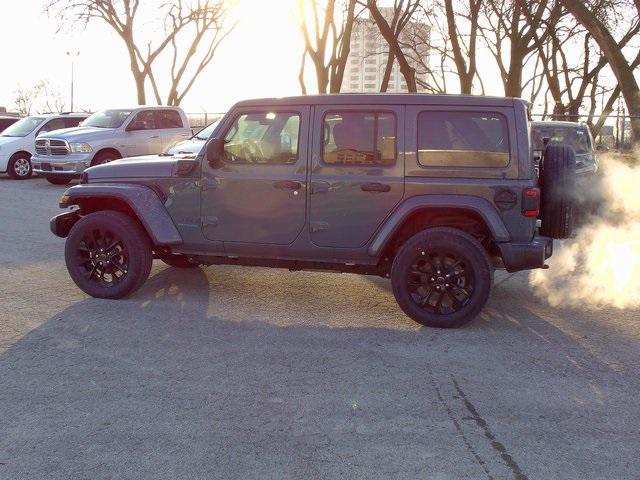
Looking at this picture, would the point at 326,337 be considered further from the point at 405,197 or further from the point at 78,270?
the point at 78,270

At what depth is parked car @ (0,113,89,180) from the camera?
18.7 meters

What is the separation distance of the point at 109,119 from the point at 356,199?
12.8 meters

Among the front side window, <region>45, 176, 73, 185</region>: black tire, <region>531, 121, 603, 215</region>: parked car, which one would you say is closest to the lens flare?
<region>531, 121, 603, 215</region>: parked car

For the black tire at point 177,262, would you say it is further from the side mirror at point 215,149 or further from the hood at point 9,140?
the hood at point 9,140

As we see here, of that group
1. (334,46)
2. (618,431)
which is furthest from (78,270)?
(334,46)

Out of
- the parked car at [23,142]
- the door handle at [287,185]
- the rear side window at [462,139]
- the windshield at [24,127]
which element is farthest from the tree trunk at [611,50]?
the windshield at [24,127]

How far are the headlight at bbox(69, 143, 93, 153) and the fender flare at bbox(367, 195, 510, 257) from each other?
474 inches

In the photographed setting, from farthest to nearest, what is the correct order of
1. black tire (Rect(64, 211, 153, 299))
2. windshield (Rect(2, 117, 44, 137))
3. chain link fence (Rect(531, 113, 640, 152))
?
1. chain link fence (Rect(531, 113, 640, 152))
2. windshield (Rect(2, 117, 44, 137))
3. black tire (Rect(64, 211, 153, 299))

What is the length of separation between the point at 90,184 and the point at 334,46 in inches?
918

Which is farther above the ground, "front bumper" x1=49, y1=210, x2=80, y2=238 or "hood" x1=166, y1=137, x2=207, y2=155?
"hood" x1=166, y1=137, x2=207, y2=155

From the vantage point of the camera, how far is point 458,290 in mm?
5652

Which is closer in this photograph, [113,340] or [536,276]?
[113,340]

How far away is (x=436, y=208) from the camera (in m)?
5.62

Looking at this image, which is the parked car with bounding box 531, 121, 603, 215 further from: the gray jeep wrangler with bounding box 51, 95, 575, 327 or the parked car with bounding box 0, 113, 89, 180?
the parked car with bounding box 0, 113, 89, 180
